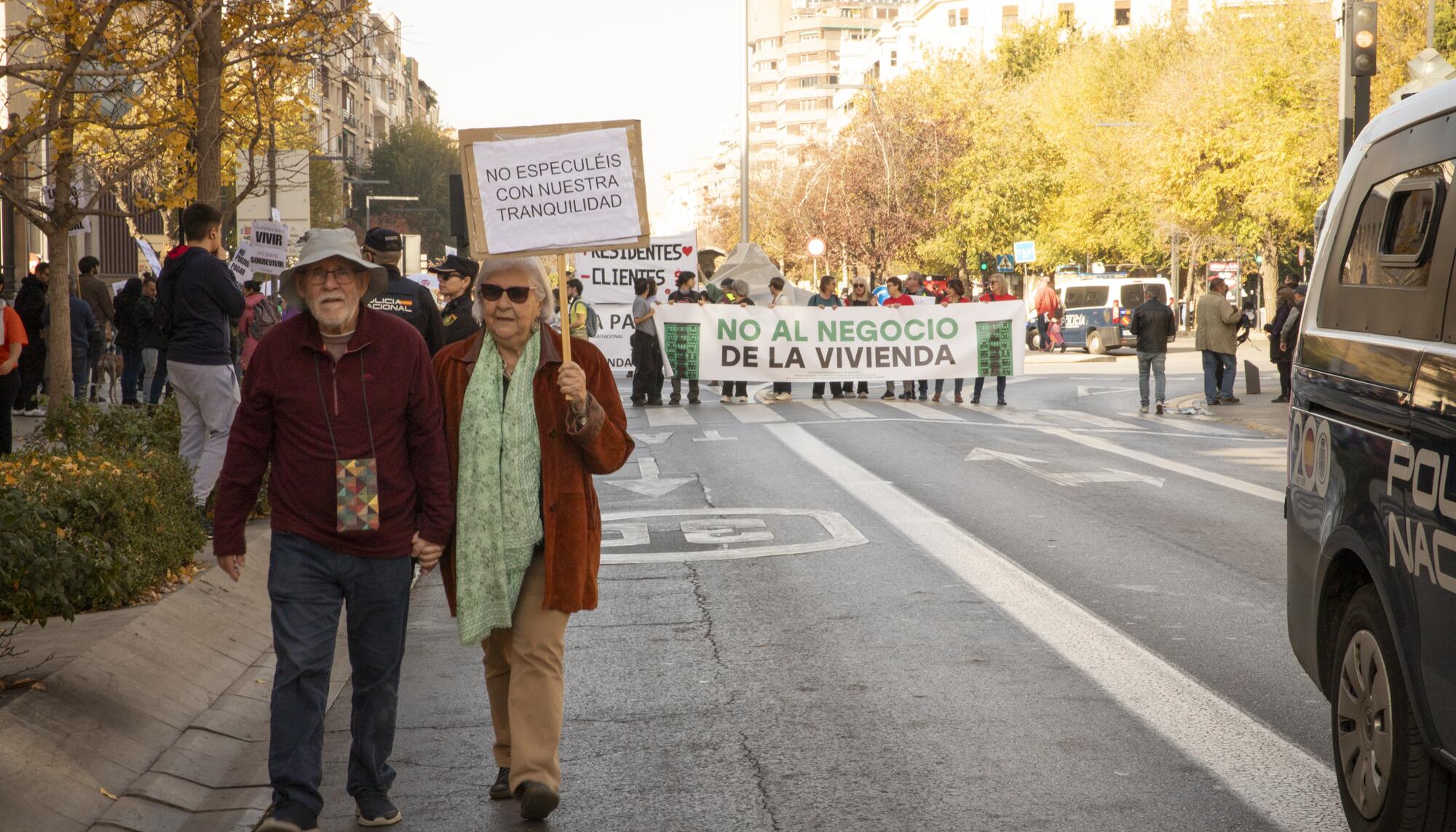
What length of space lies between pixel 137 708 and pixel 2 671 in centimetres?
51

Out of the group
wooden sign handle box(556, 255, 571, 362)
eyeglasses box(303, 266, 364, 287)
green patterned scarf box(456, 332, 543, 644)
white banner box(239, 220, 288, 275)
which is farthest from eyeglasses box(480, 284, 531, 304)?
white banner box(239, 220, 288, 275)

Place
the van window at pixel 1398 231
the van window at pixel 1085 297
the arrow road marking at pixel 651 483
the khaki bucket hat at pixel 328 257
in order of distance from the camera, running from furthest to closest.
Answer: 1. the van window at pixel 1085 297
2. the arrow road marking at pixel 651 483
3. the khaki bucket hat at pixel 328 257
4. the van window at pixel 1398 231

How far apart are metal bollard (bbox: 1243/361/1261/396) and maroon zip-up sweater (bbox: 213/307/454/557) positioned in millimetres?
24226

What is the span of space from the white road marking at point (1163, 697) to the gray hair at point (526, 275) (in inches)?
103

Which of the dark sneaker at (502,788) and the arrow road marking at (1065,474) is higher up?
the dark sneaker at (502,788)

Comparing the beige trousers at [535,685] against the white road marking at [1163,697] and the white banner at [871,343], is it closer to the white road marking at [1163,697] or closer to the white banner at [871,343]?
the white road marking at [1163,697]

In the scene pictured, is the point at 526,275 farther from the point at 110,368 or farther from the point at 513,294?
the point at 110,368

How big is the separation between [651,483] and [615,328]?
15.7 meters

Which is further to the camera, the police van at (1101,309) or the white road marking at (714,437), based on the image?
the police van at (1101,309)

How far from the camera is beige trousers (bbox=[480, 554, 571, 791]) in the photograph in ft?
16.8

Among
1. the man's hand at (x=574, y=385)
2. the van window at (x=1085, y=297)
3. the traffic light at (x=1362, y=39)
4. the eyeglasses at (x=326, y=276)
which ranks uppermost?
the traffic light at (x=1362, y=39)

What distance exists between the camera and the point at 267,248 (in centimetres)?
1816

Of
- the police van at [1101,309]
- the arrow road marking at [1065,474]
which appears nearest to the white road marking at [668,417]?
the arrow road marking at [1065,474]

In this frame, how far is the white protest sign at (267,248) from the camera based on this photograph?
59.5ft
